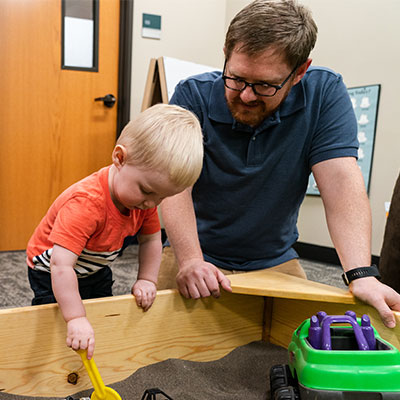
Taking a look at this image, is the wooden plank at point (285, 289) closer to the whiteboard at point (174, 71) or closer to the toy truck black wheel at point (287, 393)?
the toy truck black wheel at point (287, 393)

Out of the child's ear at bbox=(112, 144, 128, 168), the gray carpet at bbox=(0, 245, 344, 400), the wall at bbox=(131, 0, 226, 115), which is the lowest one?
the gray carpet at bbox=(0, 245, 344, 400)

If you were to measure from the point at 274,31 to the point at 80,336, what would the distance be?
70 centimetres

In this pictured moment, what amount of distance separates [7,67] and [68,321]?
2.10 meters

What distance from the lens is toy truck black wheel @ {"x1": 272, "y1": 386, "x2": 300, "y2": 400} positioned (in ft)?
2.29

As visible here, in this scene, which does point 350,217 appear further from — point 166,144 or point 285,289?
point 166,144

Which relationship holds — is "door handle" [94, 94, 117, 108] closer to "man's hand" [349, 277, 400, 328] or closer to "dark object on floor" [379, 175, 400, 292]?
"dark object on floor" [379, 175, 400, 292]

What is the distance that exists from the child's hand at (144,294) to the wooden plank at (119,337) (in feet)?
0.04

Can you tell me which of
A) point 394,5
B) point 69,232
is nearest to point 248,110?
point 69,232

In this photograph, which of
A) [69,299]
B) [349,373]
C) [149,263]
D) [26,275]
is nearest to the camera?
[349,373]

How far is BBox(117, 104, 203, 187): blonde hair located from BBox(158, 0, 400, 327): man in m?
0.23

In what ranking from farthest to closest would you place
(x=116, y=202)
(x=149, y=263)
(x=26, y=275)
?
(x=26, y=275) < (x=149, y=263) < (x=116, y=202)

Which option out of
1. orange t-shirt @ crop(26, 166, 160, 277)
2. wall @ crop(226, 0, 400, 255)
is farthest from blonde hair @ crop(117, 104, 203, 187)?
wall @ crop(226, 0, 400, 255)

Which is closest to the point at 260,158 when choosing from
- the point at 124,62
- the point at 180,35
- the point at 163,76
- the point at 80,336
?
the point at 80,336

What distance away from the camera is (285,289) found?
89cm
